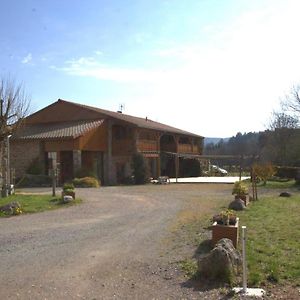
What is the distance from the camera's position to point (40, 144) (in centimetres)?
3406

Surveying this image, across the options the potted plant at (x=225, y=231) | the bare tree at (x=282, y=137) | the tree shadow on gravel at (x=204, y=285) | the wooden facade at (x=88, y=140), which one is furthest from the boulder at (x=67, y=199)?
the bare tree at (x=282, y=137)

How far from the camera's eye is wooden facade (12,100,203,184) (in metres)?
33.5

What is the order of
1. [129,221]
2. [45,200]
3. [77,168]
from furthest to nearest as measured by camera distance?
[77,168]
[45,200]
[129,221]

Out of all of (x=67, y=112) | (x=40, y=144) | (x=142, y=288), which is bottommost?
(x=142, y=288)

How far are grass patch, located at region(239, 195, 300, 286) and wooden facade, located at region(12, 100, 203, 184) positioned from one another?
2069cm

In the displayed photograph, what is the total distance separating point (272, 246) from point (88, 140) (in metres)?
26.6

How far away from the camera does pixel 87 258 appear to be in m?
8.00

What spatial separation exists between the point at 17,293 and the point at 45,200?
41.1 feet

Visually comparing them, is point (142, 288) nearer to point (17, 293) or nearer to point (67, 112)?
point (17, 293)

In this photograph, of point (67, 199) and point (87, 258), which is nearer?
point (87, 258)

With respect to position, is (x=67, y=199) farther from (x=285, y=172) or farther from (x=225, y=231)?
(x=285, y=172)

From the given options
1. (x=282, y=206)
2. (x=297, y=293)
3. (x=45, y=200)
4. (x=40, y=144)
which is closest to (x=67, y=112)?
(x=40, y=144)

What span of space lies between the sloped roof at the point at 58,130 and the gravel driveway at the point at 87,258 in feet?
64.8

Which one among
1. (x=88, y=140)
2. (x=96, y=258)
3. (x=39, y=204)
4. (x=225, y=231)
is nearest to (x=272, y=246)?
(x=225, y=231)
